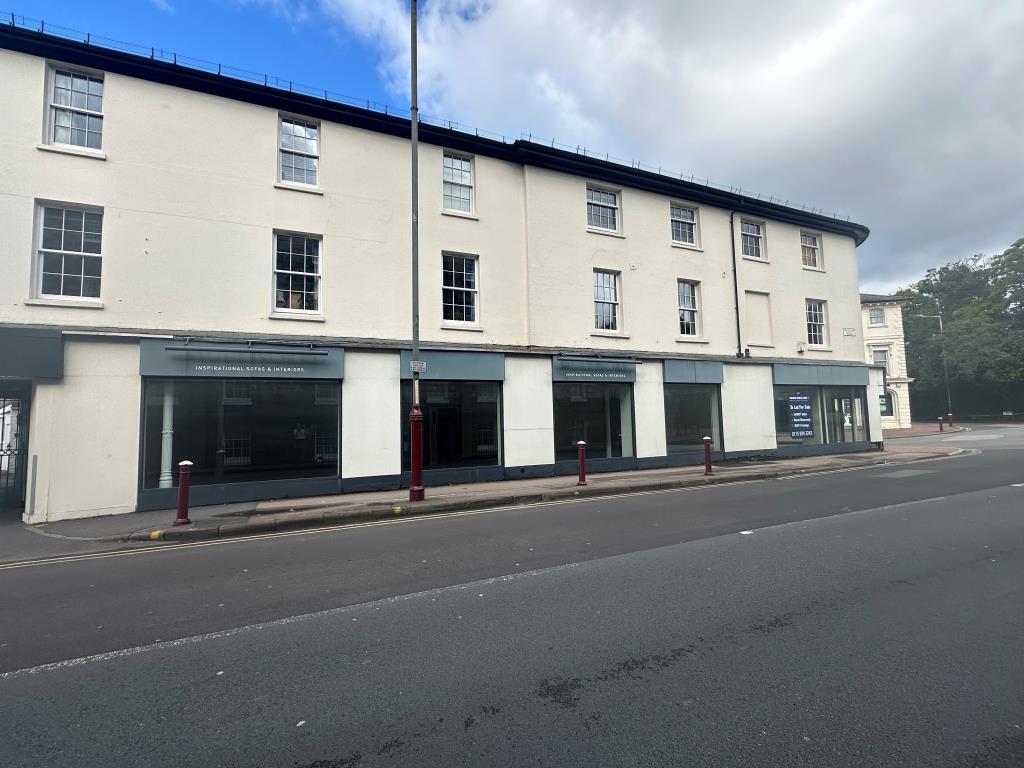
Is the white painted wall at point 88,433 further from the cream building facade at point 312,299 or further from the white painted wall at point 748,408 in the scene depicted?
the white painted wall at point 748,408

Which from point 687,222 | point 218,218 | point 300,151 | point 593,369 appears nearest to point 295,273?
point 218,218

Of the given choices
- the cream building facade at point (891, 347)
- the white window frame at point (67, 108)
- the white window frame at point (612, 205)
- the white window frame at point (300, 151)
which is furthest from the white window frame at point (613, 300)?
the cream building facade at point (891, 347)

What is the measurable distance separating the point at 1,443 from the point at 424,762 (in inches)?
583

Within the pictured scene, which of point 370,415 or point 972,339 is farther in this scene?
point 972,339

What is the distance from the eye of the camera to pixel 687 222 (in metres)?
18.1

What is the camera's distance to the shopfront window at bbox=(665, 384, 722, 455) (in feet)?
55.1

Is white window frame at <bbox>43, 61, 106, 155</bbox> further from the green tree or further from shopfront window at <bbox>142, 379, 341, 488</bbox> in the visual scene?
the green tree

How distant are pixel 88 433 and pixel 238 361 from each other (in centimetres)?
291

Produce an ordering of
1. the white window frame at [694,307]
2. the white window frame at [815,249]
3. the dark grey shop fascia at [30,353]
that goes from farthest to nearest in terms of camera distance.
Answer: the white window frame at [815,249] → the white window frame at [694,307] → the dark grey shop fascia at [30,353]

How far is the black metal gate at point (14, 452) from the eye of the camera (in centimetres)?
1198

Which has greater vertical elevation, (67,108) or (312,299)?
(67,108)

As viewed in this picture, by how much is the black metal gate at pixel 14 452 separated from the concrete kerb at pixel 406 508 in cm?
587

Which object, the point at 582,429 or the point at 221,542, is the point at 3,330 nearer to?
the point at 221,542

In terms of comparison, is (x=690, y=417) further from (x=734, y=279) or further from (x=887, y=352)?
(x=887, y=352)
